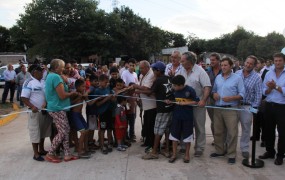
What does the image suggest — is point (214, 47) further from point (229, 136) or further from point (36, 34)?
point (229, 136)

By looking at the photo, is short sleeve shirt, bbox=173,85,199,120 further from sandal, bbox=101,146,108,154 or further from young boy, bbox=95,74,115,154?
sandal, bbox=101,146,108,154

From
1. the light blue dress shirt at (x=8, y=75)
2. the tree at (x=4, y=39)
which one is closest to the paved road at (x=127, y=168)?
the light blue dress shirt at (x=8, y=75)

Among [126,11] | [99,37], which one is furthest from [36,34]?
[126,11]

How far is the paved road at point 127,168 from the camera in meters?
4.89

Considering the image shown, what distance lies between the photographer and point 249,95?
563 centimetres

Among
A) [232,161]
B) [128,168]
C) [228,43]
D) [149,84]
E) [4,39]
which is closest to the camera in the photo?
[128,168]

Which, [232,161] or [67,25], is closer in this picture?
[232,161]

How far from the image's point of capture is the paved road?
4895 mm

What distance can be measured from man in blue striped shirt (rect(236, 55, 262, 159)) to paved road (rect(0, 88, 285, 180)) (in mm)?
397

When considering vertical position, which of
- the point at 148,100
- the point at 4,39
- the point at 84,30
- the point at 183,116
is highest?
the point at 4,39

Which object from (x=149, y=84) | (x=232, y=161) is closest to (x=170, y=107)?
(x=149, y=84)

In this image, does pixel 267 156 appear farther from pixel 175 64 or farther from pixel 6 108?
pixel 6 108

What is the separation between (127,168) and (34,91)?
215cm

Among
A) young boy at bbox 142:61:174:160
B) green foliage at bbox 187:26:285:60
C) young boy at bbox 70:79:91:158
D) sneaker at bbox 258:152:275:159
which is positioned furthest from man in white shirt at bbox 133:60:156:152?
green foliage at bbox 187:26:285:60
